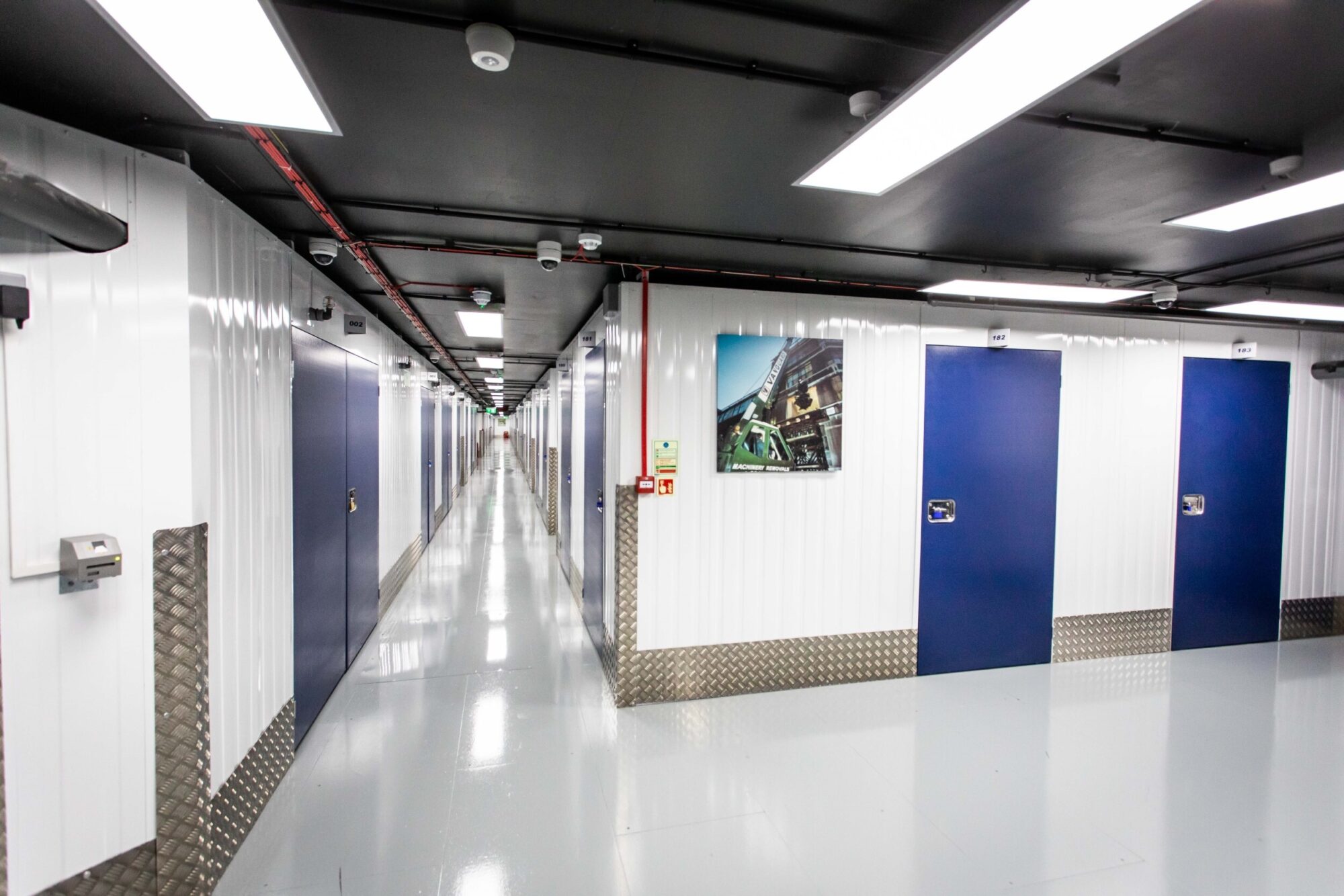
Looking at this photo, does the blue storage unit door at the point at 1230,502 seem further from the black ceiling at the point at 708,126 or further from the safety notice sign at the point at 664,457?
the safety notice sign at the point at 664,457

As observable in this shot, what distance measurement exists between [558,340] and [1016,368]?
4.76m

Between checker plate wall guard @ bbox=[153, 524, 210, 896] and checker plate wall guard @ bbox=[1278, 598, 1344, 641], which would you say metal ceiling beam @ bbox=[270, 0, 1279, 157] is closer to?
checker plate wall guard @ bbox=[153, 524, 210, 896]

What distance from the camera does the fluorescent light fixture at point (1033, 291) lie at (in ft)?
12.8

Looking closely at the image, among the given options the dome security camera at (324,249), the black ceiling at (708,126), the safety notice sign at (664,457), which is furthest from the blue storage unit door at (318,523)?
the safety notice sign at (664,457)

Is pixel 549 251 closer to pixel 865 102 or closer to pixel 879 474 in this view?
pixel 865 102

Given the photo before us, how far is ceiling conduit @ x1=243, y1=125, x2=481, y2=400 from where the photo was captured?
2.07m

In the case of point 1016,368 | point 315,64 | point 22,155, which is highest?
point 315,64

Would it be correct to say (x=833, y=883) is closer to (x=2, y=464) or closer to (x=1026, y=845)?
(x=1026, y=845)

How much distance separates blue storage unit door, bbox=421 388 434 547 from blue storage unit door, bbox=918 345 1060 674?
6.56 m

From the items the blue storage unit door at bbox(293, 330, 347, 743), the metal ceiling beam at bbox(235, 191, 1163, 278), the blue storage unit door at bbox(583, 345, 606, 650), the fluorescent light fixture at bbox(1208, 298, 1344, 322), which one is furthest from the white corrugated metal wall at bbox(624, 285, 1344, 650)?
the blue storage unit door at bbox(293, 330, 347, 743)

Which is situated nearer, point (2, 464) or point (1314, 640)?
point (2, 464)

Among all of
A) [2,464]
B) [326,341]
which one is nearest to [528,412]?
[326,341]

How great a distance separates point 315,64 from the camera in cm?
172

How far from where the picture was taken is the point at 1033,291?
4.07 metres
